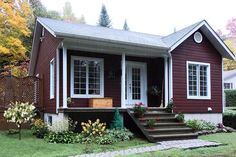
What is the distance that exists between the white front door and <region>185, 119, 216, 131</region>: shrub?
2.59m

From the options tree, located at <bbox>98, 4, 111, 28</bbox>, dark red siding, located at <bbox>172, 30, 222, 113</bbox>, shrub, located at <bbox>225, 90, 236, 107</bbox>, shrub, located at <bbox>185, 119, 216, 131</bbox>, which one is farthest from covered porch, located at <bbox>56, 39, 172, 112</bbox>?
tree, located at <bbox>98, 4, 111, 28</bbox>

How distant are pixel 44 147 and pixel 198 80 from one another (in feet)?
27.1

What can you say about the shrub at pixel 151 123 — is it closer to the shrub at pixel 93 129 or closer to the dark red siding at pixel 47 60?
the shrub at pixel 93 129

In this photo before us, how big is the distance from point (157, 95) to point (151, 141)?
4253mm

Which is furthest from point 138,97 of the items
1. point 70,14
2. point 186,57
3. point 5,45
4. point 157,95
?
point 70,14

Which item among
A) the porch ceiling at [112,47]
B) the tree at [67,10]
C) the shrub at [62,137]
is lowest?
the shrub at [62,137]

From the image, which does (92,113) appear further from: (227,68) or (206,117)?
(227,68)

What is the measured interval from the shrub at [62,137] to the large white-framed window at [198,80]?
6255mm

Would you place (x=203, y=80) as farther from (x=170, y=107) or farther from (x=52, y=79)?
(x=52, y=79)

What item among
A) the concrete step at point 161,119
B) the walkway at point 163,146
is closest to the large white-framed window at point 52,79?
the concrete step at point 161,119

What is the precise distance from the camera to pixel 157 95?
47.4ft

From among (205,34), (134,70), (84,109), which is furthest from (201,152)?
(205,34)

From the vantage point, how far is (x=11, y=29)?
67.4 ft

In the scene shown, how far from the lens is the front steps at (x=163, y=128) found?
35.3 feet
